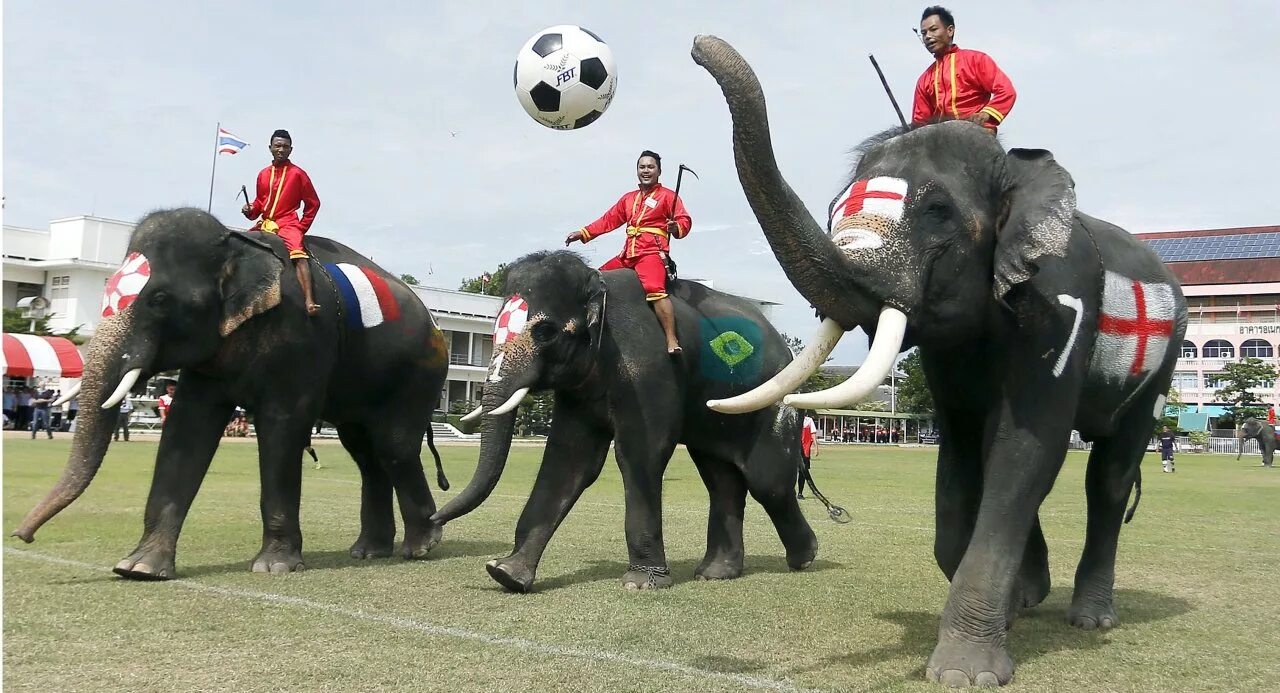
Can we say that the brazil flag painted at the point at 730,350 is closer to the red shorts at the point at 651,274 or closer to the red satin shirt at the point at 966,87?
the red shorts at the point at 651,274

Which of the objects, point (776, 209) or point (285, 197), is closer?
point (776, 209)

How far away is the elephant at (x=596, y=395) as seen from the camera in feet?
25.6

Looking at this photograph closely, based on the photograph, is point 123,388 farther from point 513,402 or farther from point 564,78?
point 564,78

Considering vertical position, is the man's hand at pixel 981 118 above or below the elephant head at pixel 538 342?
above

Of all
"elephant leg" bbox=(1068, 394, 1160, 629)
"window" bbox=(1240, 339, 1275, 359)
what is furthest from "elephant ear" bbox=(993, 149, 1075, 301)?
"window" bbox=(1240, 339, 1275, 359)

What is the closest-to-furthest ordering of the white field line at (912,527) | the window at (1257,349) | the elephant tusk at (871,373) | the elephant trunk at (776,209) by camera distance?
the elephant trunk at (776,209) → the elephant tusk at (871,373) → the white field line at (912,527) → the window at (1257,349)

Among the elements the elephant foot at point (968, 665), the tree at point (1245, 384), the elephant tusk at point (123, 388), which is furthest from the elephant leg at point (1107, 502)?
the tree at point (1245, 384)

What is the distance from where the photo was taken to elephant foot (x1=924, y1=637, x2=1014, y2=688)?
493 centimetres

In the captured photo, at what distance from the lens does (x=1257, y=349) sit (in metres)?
92.2

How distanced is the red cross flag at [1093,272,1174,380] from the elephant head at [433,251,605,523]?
3.45m

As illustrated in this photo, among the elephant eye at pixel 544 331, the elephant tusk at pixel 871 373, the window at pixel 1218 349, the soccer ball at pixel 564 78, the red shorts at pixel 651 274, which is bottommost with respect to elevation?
the elephant tusk at pixel 871 373

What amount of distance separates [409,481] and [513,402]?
2320mm

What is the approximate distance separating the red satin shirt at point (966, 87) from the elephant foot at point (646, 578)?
3.59m

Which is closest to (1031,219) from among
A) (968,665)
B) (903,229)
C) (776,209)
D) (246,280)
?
(903,229)
